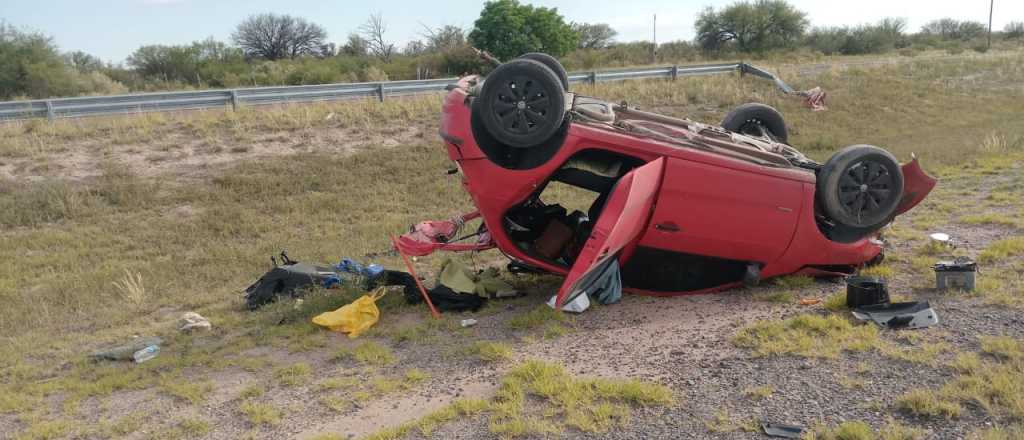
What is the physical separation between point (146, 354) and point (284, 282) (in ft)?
4.74

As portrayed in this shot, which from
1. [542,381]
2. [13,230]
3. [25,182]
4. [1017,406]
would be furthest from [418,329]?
[25,182]

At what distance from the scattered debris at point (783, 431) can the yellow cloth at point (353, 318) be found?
3.10 metres

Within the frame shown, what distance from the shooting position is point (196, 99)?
15.5 metres

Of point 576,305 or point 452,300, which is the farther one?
point 452,300

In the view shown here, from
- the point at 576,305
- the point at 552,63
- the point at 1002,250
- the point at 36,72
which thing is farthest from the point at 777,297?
the point at 36,72

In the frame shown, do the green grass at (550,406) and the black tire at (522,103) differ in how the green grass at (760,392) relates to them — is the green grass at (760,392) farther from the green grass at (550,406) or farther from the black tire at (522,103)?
the black tire at (522,103)

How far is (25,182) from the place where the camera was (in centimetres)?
1124

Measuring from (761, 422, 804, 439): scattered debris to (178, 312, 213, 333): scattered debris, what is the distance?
4.55m

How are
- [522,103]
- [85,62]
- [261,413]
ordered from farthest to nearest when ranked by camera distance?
[85,62], [522,103], [261,413]

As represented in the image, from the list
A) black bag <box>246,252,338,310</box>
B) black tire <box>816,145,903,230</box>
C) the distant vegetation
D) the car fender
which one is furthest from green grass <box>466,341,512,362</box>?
the distant vegetation

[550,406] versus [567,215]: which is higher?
[567,215]

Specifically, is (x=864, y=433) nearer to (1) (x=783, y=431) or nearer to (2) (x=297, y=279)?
(1) (x=783, y=431)

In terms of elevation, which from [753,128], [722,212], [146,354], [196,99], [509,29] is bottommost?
[146,354]

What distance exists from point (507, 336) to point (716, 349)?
146 centimetres
